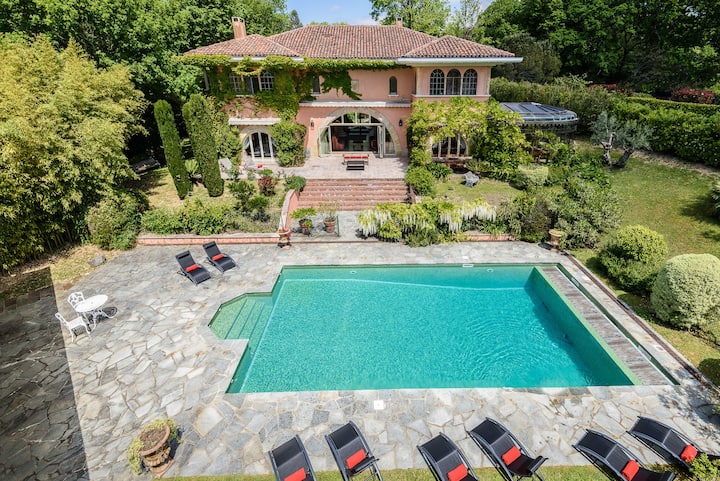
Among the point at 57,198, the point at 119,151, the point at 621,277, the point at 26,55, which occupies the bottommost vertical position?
the point at 621,277

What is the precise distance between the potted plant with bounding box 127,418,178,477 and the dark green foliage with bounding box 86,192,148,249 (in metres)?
12.2

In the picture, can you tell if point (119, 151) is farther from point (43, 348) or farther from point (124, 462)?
point (124, 462)

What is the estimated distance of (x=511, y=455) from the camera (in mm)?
7590

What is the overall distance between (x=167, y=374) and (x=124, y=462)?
2515 mm

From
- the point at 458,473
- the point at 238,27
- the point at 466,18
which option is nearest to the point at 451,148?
the point at 238,27

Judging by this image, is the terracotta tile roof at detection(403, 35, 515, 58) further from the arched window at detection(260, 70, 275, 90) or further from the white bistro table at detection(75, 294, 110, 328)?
the white bistro table at detection(75, 294, 110, 328)

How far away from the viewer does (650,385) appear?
9539 mm

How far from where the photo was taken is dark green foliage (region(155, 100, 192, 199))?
19781mm

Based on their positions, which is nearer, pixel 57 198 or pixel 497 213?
pixel 57 198

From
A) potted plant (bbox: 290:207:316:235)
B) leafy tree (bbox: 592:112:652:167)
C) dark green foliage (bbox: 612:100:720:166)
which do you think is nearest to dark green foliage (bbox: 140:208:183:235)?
→ potted plant (bbox: 290:207:316:235)

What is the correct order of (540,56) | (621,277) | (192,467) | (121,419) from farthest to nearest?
(540,56) < (621,277) < (121,419) < (192,467)

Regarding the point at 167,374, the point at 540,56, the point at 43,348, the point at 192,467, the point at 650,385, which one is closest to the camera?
the point at 192,467

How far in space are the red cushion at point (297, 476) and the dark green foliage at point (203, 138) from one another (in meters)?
18.0

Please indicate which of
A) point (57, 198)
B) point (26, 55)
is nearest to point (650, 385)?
point (57, 198)
